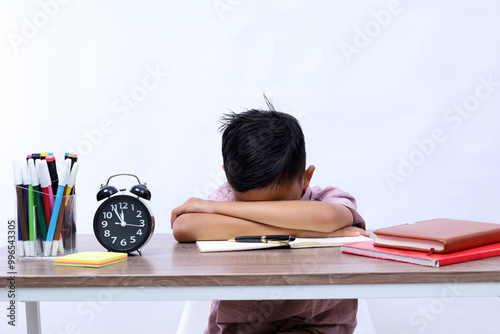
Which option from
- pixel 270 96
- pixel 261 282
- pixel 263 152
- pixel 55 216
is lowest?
pixel 261 282

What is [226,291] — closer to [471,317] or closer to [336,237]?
[336,237]

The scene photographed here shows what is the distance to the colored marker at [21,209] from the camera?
4.06 ft

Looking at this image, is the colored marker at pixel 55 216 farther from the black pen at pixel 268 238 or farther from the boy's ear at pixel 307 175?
the boy's ear at pixel 307 175

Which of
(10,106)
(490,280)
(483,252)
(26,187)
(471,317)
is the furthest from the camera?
(10,106)

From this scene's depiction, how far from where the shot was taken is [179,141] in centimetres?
299

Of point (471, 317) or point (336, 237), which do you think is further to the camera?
point (471, 317)

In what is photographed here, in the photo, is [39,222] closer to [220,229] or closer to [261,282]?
[220,229]

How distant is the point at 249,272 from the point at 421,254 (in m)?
0.34

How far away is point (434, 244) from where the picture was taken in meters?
1.10

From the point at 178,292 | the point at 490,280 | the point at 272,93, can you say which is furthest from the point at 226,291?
the point at 272,93

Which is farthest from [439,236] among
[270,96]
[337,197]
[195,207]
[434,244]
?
[270,96]

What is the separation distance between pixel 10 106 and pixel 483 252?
8.90 ft

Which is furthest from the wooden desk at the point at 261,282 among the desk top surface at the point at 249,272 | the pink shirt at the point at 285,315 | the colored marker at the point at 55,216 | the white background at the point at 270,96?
the white background at the point at 270,96

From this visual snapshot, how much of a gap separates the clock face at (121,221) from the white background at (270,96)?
1.56 m
